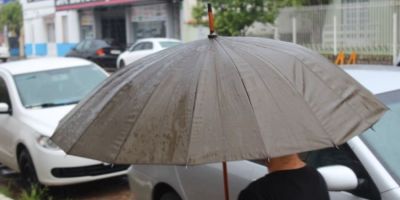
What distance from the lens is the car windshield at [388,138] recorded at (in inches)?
123

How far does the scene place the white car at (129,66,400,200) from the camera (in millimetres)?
3020

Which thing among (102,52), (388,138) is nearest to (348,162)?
(388,138)

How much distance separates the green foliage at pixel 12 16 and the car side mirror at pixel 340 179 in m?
48.1

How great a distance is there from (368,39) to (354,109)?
18.4 meters

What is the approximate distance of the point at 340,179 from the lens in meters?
2.99

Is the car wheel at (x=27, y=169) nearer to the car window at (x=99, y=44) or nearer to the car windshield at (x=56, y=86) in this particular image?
the car windshield at (x=56, y=86)

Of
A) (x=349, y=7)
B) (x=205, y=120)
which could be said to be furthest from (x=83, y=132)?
(x=349, y=7)

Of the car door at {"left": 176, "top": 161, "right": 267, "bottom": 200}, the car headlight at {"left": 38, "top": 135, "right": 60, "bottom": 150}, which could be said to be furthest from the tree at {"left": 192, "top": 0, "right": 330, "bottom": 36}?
the car door at {"left": 176, "top": 161, "right": 267, "bottom": 200}

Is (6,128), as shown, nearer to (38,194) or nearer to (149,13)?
(38,194)

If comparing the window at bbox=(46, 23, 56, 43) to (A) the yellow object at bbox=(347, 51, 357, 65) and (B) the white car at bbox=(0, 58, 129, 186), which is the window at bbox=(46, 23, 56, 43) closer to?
(A) the yellow object at bbox=(347, 51, 357, 65)

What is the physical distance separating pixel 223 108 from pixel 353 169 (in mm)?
1161

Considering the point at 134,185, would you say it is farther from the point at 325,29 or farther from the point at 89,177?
the point at 325,29

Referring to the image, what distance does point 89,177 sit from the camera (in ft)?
22.2

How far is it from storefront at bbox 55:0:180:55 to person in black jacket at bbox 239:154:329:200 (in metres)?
28.1
